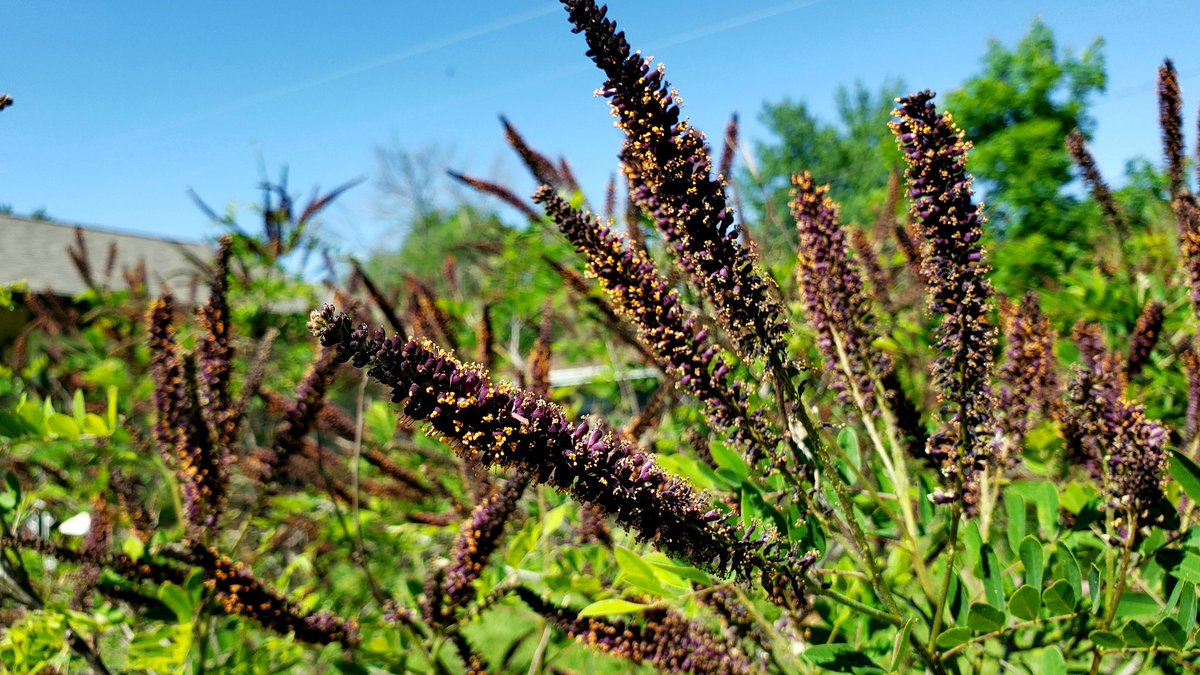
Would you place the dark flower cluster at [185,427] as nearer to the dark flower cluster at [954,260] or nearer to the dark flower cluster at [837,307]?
the dark flower cluster at [837,307]

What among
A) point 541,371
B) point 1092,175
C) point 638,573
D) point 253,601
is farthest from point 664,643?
point 1092,175

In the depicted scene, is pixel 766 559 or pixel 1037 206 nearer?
pixel 766 559

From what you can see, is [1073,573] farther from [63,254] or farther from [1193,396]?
[63,254]

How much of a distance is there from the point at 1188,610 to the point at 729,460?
2.49 ft

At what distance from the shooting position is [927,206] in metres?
1.07

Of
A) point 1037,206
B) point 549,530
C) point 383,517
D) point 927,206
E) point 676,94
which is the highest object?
point 1037,206

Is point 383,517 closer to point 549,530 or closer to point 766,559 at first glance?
point 549,530

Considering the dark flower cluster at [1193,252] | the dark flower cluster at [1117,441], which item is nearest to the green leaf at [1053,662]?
the dark flower cluster at [1117,441]

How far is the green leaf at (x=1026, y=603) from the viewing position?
1128mm

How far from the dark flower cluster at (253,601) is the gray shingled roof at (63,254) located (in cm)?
1591

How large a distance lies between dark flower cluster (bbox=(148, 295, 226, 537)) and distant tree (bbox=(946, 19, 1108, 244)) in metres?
23.0

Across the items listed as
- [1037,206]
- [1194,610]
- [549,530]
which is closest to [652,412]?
[549,530]

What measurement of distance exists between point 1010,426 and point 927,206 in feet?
1.94

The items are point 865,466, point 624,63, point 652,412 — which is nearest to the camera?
point 624,63
